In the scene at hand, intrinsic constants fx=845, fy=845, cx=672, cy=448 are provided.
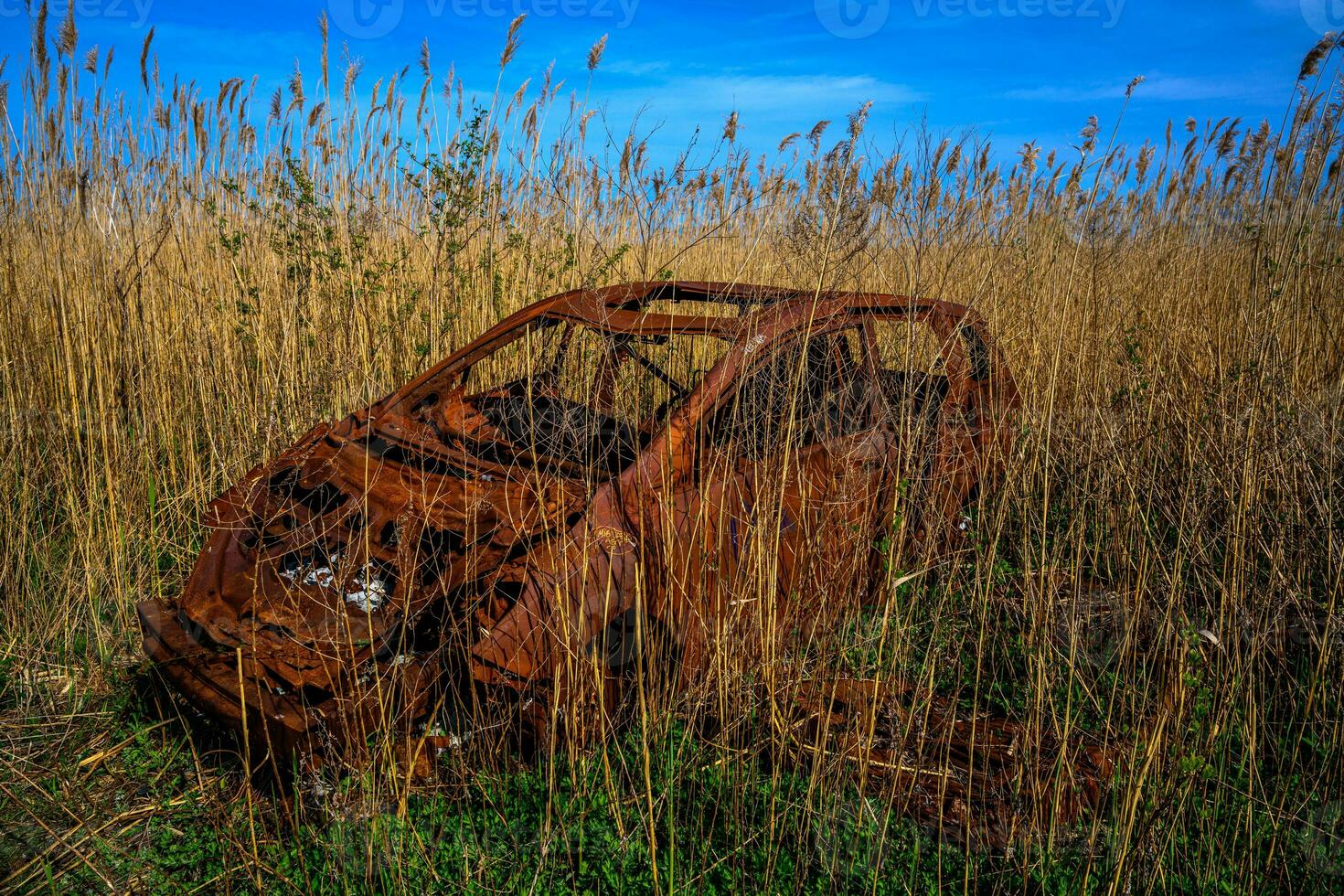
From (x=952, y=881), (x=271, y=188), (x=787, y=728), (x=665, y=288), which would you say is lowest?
(x=952, y=881)

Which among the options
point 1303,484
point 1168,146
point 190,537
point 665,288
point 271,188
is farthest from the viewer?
point 1168,146

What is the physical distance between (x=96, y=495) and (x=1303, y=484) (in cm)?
437

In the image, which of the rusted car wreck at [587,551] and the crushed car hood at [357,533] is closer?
the rusted car wreck at [587,551]

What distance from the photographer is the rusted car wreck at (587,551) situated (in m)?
2.09

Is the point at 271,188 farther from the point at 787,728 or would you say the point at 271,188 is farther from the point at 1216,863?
the point at 1216,863

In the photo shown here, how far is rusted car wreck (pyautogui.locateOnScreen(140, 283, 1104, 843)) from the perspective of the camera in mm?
2094

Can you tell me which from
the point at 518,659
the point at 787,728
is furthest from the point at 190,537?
the point at 787,728

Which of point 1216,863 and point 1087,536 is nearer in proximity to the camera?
point 1216,863

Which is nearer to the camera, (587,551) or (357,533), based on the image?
(587,551)

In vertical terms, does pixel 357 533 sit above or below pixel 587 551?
below

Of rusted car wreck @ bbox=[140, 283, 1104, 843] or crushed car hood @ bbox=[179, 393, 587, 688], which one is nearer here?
rusted car wreck @ bbox=[140, 283, 1104, 843]

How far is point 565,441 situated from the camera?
2.87 metres

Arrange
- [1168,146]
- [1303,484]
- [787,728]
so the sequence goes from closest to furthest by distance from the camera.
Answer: [787,728], [1303,484], [1168,146]

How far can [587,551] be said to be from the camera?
2.10m
